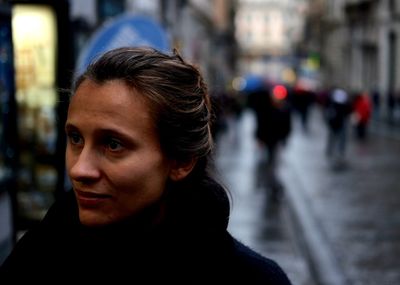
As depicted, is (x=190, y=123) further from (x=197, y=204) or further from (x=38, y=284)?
(x=38, y=284)

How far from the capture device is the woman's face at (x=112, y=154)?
5.49ft

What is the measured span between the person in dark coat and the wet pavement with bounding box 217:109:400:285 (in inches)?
53.5

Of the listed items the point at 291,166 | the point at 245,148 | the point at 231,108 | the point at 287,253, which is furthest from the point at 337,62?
the point at 287,253

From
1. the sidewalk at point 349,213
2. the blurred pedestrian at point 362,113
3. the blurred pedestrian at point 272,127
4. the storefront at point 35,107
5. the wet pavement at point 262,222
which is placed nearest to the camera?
the storefront at point 35,107

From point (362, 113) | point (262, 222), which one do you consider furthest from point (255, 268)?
point (362, 113)

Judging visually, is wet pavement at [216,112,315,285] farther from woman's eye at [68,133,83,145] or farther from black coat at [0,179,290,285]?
woman's eye at [68,133,83,145]

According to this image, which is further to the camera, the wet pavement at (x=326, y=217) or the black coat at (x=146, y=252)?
the wet pavement at (x=326, y=217)

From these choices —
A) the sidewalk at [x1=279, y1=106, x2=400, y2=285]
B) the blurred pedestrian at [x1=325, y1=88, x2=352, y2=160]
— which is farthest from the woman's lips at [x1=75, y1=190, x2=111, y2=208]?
the blurred pedestrian at [x1=325, y1=88, x2=352, y2=160]

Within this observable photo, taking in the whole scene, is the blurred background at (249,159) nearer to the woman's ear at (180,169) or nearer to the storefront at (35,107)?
the storefront at (35,107)

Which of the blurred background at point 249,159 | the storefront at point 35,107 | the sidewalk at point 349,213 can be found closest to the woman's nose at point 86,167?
the blurred background at point 249,159

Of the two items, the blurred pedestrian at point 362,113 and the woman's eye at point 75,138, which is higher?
the woman's eye at point 75,138

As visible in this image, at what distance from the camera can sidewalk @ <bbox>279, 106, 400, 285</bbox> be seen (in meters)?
8.23

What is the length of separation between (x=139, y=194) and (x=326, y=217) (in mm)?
9978

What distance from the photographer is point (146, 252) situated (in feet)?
5.68
